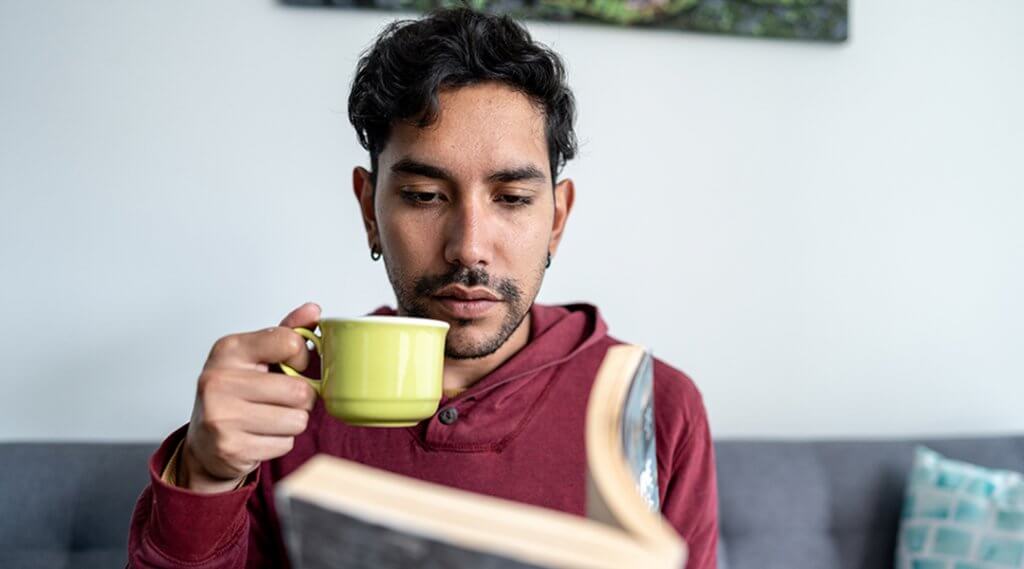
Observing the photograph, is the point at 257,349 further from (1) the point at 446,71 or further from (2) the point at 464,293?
(1) the point at 446,71

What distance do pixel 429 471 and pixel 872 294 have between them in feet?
3.92

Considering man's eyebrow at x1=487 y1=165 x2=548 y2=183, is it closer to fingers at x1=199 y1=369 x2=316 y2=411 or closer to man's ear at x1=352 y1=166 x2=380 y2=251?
man's ear at x1=352 y1=166 x2=380 y2=251

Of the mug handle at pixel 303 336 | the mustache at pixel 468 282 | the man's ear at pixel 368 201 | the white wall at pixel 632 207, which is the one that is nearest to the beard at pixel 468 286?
the mustache at pixel 468 282

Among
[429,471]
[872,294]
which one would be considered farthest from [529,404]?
[872,294]

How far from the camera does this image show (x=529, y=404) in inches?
43.3

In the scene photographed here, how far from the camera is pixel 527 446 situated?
3.48ft

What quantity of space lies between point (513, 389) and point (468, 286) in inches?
7.8

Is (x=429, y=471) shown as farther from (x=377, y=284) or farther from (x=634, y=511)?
(x=634, y=511)

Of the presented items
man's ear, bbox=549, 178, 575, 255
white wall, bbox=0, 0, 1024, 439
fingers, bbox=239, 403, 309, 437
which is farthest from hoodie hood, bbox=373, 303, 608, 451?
white wall, bbox=0, 0, 1024, 439

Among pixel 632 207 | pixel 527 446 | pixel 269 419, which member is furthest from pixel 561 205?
pixel 269 419

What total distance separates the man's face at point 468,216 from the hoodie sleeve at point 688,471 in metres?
0.28

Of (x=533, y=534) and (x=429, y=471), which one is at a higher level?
(x=533, y=534)

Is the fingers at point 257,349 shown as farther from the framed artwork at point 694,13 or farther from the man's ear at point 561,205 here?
the framed artwork at point 694,13

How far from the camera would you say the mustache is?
3.15 ft
